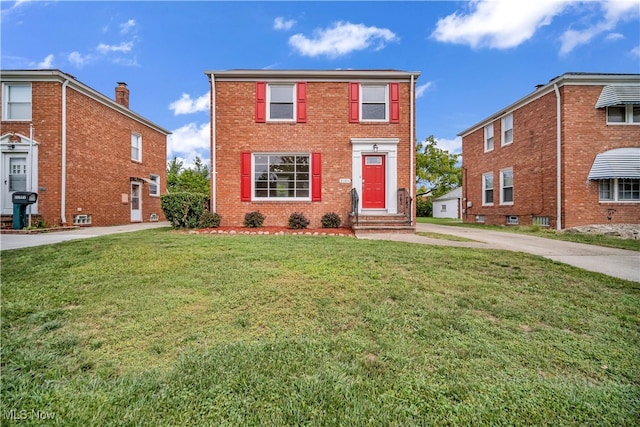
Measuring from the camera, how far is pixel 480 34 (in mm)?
13727

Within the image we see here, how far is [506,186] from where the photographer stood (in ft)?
47.3

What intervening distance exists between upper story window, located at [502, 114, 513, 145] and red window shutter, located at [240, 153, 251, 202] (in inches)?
516

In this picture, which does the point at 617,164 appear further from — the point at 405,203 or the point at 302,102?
the point at 302,102

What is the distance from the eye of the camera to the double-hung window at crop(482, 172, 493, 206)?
51.6ft

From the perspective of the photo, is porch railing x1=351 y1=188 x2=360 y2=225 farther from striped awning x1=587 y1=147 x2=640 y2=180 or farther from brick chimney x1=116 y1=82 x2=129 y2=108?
brick chimney x1=116 y1=82 x2=129 y2=108

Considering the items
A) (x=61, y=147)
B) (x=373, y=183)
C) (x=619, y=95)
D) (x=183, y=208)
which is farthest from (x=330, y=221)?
(x=619, y=95)

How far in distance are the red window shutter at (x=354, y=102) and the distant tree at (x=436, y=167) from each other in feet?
84.6

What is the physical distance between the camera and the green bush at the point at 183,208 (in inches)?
375

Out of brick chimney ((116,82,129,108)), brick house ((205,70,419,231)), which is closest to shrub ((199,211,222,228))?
brick house ((205,70,419,231))

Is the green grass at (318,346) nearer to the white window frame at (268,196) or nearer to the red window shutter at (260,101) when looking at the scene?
the white window frame at (268,196)

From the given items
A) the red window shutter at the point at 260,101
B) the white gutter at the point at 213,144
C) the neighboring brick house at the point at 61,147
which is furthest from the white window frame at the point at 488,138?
the neighboring brick house at the point at 61,147

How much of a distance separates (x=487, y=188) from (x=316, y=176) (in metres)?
11.5

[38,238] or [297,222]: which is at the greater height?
[297,222]

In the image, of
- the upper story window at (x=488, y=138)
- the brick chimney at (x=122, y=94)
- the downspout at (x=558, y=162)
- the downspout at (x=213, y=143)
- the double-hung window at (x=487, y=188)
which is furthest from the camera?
the double-hung window at (x=487, y=188)
